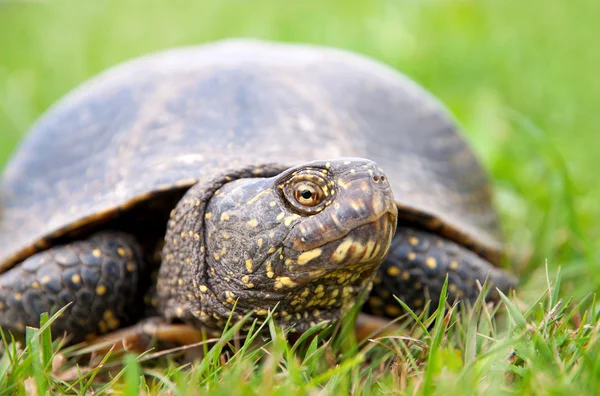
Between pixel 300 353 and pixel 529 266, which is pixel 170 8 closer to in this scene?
pixel 529 266

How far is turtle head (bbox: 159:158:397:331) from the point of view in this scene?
6.33 feet

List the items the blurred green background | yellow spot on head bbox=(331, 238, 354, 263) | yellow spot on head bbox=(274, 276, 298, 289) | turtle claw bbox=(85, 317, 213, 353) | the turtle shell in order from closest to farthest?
yellow spot on head bbox=(331, 238, 354, 263) < yellow spot on head bbox=(274, 276, 298, 289) < turtle claw bbox=(85, 317, 213, 353) < the turtle shell < the blurred green background

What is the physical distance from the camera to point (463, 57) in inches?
251

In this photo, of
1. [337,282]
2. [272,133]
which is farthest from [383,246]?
[272,133]

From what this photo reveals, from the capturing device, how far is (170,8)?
7.93 m

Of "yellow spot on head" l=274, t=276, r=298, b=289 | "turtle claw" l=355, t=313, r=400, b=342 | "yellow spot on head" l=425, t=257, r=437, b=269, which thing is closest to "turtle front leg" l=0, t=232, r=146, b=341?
"yellow spot on head" l=274, t=276, r=298, b=289

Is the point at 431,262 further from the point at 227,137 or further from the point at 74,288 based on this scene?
the point at 74,288

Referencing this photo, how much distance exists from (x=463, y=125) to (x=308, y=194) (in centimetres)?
279

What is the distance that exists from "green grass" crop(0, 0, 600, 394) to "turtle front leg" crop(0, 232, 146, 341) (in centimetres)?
21

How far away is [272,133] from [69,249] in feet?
2.73

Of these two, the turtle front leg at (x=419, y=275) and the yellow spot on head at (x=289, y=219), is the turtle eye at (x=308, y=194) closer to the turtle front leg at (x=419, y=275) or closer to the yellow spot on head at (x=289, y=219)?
the yellow spot on head at (x=289, y=219)

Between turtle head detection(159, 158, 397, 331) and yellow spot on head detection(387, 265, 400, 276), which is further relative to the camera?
yellow spot on head detection(387, 265, 400, 276)

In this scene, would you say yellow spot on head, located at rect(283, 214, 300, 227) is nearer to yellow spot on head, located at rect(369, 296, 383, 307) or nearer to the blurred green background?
yellow spot on head, located at rect(369, 296, 383, 307)

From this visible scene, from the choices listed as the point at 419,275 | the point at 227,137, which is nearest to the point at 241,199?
the point at 227,137
